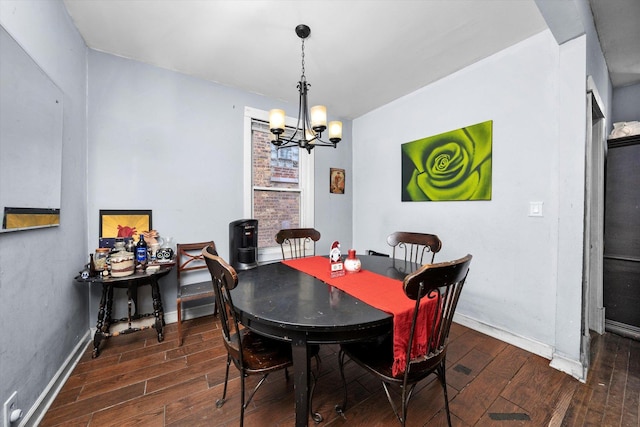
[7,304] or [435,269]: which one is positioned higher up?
[435,269]

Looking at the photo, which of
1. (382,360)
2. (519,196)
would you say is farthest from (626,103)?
(382,360)

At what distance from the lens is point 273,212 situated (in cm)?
325

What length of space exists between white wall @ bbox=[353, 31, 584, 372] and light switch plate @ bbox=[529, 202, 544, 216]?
0.12ft

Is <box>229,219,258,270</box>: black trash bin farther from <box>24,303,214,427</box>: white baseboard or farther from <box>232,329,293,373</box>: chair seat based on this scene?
<box>232,329,293,373</box>: chair seat

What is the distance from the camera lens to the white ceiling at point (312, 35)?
1.76 metres

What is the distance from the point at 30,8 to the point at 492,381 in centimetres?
366

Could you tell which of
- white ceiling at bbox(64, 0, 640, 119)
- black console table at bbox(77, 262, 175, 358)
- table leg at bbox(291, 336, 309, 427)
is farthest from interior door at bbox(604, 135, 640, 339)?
black console table at bbox(77, 262, 175, 358)

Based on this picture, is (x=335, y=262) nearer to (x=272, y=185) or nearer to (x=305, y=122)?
(x=305, y=122)

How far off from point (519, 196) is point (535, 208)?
153 mm

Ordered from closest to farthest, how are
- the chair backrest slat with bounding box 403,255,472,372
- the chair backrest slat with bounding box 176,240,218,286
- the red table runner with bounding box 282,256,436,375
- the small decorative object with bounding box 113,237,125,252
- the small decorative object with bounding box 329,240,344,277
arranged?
the chair backrest slat with bounding box 403,255,472,372, the red table runner with bounding box 282,256,436,375, the small decorative object with bounding box 329,240,344,277, the small decorative object with bounding box 113,237,125,252, the chair backrest slat with bounding box 176,240,218,286

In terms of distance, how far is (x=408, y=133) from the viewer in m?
3.06

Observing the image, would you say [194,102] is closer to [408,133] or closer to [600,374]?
[408,133]

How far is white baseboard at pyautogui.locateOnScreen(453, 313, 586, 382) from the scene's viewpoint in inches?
68.9

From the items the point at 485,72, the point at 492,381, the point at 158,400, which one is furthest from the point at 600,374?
the point at 158,400
